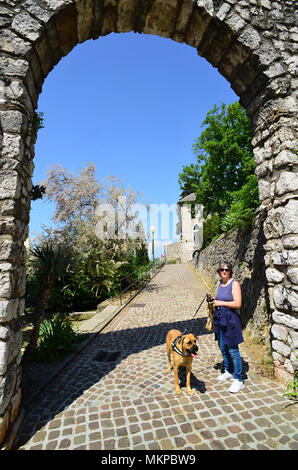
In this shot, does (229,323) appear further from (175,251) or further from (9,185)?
(175,251)

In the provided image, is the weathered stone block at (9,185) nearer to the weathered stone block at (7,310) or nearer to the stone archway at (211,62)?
the stone archway at (211,62)

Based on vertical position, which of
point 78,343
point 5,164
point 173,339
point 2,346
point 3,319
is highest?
point 5,164

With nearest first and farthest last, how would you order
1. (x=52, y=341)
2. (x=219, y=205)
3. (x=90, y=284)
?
(x=52, y=341)
(x=90, y=284)
(x=219, y=205)

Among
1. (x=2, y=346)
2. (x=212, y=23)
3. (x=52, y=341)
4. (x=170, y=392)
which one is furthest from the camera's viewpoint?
(x=52, y=341)

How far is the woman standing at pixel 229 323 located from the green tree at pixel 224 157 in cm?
1175

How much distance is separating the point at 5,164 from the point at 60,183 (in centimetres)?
1306

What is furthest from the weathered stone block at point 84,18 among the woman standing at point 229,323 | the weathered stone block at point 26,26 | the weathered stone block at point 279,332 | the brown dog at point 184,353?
the weathered stone block at point 279,332

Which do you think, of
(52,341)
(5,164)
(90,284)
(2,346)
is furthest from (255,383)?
(90,284)

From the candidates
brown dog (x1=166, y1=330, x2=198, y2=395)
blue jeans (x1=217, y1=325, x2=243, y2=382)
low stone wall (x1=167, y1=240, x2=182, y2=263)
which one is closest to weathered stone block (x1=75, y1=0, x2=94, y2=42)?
brown dog (x1=166, y1=330, x2=198, y2=395)

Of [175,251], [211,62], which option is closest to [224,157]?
[211,62]

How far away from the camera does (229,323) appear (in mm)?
3273

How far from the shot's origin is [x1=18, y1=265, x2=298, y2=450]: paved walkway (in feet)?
7.68

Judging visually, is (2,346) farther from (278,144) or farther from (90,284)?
(90,284)
